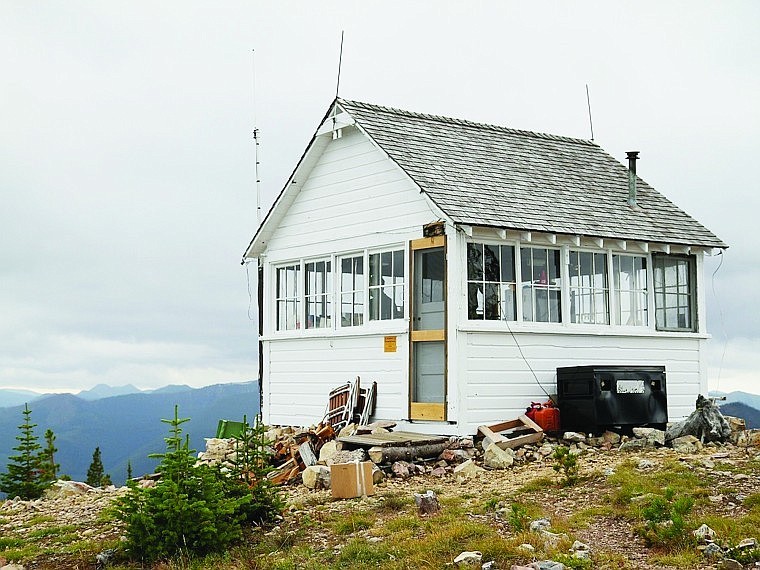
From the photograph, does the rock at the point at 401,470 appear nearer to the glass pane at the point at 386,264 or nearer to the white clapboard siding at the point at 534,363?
the white clapboard siding at the point at 534,363

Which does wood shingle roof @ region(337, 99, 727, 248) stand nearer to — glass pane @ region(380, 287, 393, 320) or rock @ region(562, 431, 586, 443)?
glass pane @ region(380, 287, 393, 320)

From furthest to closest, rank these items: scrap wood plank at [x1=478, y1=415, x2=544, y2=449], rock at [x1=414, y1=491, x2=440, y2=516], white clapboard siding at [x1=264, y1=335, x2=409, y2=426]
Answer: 1. white clapboard siding at [x1=264, y1=335, x2=409, y2=426]
2. scrap wood plank at [x1=478, y1=415, x2=544, y2=449]
3. rock at [x1=414, y1=491, x2=440, y2=516]

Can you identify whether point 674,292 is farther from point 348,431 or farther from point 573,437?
point 348,431

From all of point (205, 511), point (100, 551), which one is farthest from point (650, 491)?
point (100, 551)

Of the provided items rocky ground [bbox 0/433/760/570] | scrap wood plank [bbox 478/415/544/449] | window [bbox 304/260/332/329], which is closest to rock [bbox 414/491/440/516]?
rocky ground [bbox 0/433/760/570]

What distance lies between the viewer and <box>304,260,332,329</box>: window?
20109mm

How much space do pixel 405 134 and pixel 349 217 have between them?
194 centimetres

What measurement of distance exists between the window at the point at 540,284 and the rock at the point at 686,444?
3.20m

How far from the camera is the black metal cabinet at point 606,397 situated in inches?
685

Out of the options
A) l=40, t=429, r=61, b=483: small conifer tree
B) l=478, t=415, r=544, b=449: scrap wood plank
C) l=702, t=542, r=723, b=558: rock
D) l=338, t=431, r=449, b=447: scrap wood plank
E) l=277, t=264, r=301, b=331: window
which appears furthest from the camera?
l=277, t=264, r=301, b=331: window

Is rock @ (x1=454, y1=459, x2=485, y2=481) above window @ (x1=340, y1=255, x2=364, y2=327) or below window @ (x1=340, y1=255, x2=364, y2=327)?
below

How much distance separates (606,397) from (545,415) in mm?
1113

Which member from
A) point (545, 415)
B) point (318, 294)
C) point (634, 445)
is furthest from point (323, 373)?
point (634, 445)

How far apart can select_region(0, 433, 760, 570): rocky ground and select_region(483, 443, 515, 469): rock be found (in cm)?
12
